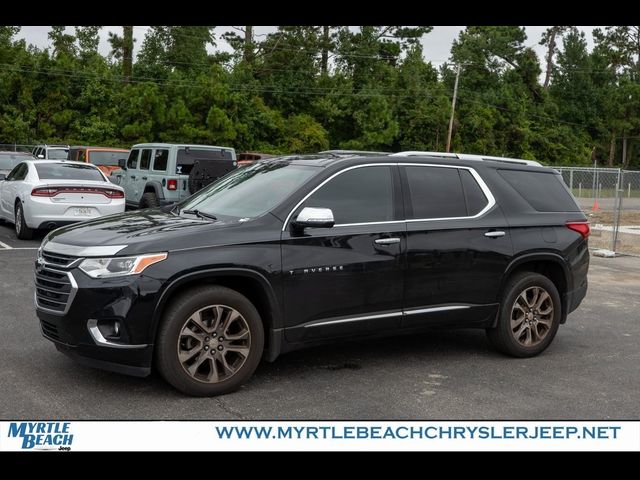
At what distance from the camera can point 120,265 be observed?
505cm

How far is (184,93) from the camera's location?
4081 cm

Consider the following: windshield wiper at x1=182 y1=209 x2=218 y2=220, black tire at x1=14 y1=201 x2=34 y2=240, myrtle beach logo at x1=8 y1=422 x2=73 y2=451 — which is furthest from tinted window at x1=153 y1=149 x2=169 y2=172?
myrtle beach logo at x1=8 y1=422 x2=73 y2=451

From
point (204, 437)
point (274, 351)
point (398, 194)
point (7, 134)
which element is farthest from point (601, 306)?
point (7, 134)

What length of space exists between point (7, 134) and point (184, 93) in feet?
30.3

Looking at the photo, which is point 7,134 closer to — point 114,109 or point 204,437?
point 114,109

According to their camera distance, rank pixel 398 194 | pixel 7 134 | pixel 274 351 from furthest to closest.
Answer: pixel 7 134, pixel 398 194, pixel 274 351

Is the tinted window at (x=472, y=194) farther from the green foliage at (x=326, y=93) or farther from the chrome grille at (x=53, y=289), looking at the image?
the green foliage at (x=326, y=93)

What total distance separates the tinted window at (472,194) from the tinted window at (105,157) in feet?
58.9

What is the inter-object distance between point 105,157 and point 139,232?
60.9ft

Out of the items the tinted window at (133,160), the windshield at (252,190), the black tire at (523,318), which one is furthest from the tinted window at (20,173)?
the black tire at (523,318)

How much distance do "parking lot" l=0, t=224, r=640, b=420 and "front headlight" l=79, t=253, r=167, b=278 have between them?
2.82 feet

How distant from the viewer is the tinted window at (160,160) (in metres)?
17.0

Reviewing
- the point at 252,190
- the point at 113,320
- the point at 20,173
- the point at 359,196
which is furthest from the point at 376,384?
the point at 20,173

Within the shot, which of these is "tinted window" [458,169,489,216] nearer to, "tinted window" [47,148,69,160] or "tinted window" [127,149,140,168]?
"tinted window" [127,149,140,168]
